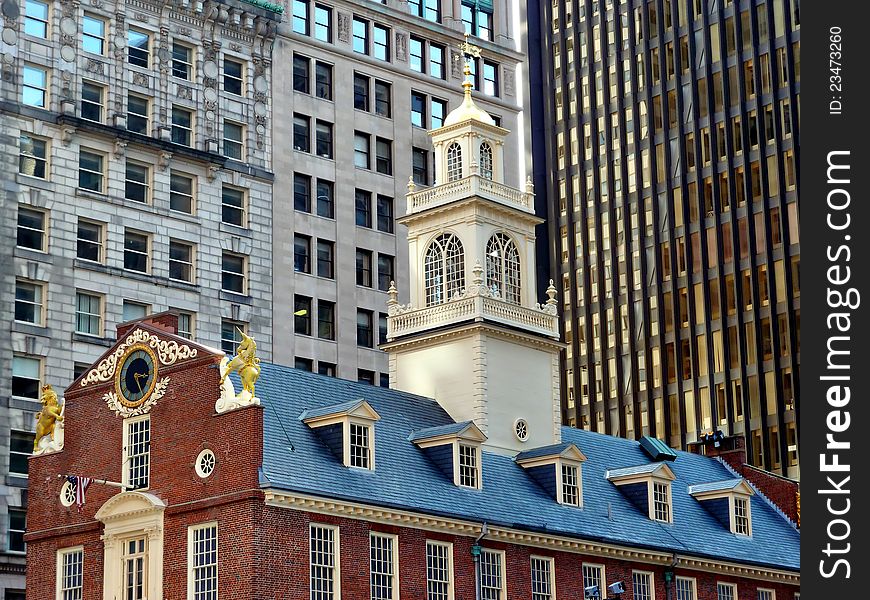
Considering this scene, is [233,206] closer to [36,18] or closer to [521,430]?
[36,18]

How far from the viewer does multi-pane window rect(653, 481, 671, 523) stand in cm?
6625

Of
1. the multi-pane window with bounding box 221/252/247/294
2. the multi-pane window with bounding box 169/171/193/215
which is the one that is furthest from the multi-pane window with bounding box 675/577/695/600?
the multi-pane window with bounding box 169/171/193/215

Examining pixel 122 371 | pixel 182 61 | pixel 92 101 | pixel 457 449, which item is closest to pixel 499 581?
pixel 457 449

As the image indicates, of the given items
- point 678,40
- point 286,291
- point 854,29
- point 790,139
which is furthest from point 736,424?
point 854,29

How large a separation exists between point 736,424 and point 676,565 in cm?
5152

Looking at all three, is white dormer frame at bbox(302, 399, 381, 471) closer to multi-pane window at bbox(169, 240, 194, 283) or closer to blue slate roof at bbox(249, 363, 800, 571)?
blue slate roof at bbox(249, 363, 800, 571)

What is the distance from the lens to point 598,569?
61.3 meters

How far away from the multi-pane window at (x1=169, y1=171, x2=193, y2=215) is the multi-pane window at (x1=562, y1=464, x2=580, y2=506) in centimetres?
3005

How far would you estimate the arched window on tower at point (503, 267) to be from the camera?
6638cm

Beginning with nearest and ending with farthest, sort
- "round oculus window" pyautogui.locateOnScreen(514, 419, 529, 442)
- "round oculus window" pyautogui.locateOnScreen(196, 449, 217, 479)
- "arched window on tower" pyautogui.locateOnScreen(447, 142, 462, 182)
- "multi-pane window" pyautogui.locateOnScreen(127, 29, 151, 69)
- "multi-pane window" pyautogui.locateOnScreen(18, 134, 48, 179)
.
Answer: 1. "round oculus window" pyautogui.locateOnScreen(196, 449, 217, 479)
2. "round oculus window" pyautogui.locateOnScreen(514, 419, 529, 442)
3. "arched window on tower" pyautogui.locateOnScreen(447, 142, 462, 182)
4. "multi-pane window" pyautogui.locateOnScreen(18, 134, 48, 179)
5. "multi-pane window" pyautogui.locateOnScreen(127, 29, 151, 69)

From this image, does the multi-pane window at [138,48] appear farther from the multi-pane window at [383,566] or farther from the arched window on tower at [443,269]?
the multi-pane window at [383,566]

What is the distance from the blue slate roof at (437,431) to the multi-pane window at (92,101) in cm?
3030

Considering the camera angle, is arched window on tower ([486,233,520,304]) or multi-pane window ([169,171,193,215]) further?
multi-pane window ([169,171,193,215])

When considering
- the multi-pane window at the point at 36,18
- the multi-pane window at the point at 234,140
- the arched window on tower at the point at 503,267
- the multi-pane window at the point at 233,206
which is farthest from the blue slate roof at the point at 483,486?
the multi-pane window at the point at 36,18
